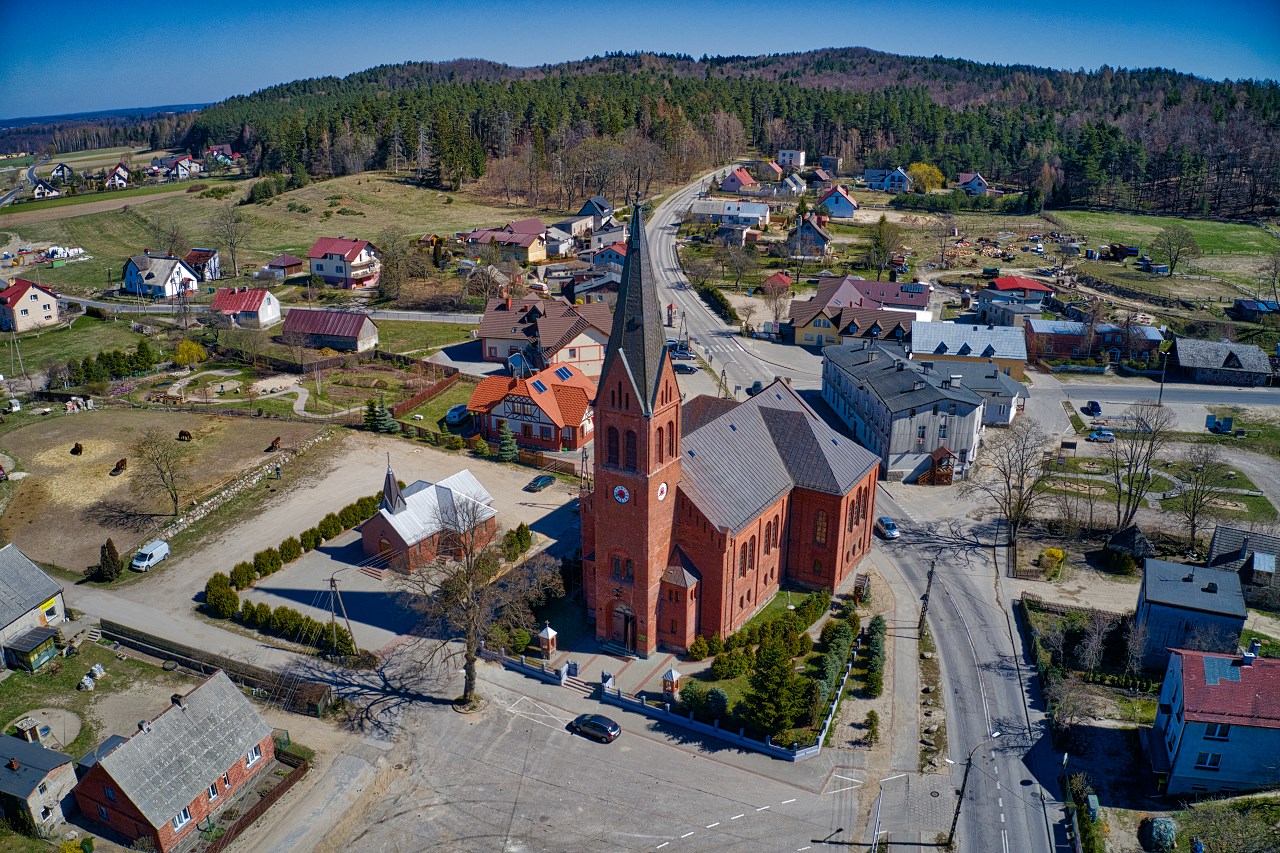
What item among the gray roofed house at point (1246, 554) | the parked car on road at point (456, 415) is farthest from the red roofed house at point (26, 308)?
the gray roofed house at point (1246, 554)

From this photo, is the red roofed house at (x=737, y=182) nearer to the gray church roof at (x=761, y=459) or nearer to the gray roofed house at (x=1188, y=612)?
the gray church roof at (x=761, y=459)

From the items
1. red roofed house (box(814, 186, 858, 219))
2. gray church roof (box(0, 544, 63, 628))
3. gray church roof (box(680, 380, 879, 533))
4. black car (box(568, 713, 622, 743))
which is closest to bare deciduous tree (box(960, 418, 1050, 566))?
gray church roof (box(680, 380, 879, 533))

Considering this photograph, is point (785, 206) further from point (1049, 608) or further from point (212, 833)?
point (212, 833)

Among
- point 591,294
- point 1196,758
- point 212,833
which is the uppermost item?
point 591,294

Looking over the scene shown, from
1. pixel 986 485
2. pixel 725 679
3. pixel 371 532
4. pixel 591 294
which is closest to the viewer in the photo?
→ pixel 725 679

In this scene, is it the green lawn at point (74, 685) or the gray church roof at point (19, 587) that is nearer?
the green lawn at point (74, 685)

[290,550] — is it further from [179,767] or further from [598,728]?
[598,728]

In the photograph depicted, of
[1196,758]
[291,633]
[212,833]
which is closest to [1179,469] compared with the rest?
[1196,758]
